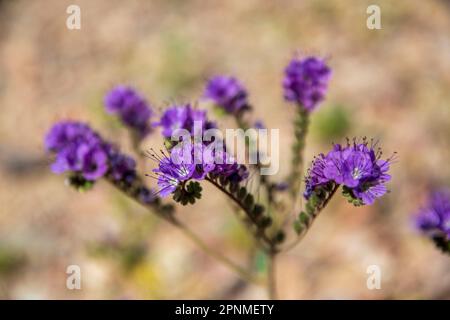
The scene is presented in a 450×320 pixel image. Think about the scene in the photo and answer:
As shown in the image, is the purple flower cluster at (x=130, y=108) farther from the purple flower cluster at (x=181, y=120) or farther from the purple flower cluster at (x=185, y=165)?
the purple flower cluster at (x=185, y=165)

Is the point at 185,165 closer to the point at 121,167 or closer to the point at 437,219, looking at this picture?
the point at 121,167

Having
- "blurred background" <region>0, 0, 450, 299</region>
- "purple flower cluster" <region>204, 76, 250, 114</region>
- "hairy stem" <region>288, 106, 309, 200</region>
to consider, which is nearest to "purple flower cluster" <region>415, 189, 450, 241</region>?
"blurred background" <region>0, 0, 450, 299</region>

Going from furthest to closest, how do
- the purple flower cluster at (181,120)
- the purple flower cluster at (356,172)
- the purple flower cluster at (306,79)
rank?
the purple flower cluster at (306,79), the purple flower cluster at (181,120), the purple flower cluster at (356,172)

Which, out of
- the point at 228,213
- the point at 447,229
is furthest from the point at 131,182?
the point at 228,213

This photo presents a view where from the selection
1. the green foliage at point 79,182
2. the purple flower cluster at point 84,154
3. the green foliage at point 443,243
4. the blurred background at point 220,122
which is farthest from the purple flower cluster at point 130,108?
the green foliage at point 443,243

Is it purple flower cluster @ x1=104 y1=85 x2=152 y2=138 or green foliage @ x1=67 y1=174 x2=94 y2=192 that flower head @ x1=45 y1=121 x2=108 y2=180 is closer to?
green foliage @ x1=67 y1=174 x2=94 y2=192

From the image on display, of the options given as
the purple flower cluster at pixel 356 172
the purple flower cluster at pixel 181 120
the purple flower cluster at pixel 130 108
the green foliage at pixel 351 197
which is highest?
the purple flower cluster at pixel 130 108
